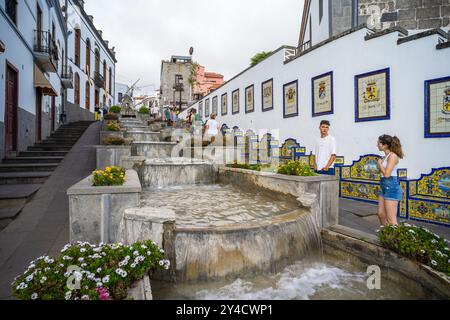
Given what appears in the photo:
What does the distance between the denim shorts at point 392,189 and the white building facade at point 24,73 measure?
9.73 meters

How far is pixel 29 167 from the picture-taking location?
8219 millimetres

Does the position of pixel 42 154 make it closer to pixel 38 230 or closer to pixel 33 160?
pixel 33 160

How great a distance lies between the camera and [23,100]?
1042 cm

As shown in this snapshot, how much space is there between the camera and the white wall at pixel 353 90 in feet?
19.6

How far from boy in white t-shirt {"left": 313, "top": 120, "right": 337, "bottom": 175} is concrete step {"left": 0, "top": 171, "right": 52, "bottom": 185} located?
24.4ft

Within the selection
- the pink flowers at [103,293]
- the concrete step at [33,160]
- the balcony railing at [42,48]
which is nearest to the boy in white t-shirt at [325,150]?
the pink flowers at [103,293]

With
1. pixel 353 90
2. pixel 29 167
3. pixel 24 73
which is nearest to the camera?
pixel 353 90

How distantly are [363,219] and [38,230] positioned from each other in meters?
6.46

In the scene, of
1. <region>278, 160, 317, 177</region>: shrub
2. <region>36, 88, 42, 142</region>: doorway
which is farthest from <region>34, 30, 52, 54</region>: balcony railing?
<region>278, 160, 317, 177</region>: shrub

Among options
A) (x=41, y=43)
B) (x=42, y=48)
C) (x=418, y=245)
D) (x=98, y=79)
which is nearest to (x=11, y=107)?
(x=42, y=48)

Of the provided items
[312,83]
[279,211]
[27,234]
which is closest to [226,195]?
[279,211]

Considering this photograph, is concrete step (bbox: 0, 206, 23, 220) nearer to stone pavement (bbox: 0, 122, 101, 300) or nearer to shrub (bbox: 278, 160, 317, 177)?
stone pavement (bbox: 0, 122, 101, 300)

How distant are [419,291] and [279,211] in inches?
91.8

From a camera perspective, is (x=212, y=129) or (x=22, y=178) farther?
(x=212, y=129)
